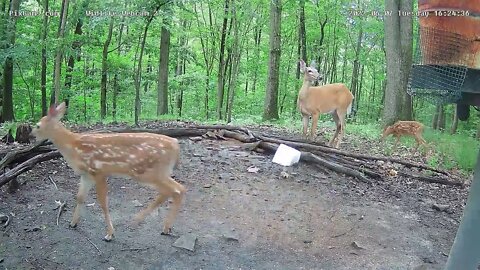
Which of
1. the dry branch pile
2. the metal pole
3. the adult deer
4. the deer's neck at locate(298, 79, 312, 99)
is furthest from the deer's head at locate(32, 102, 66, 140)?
the deer's neck at locate(298, 79, 312, 99)

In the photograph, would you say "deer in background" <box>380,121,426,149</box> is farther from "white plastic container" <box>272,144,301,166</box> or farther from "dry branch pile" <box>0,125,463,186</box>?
"white plastic container" <box>272,144,301,166</box>

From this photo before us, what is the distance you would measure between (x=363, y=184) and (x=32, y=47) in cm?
821

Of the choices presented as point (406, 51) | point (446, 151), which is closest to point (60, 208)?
point (446, 151)

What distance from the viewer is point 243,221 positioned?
558 cm

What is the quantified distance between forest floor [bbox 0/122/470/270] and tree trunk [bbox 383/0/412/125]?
4551 mm

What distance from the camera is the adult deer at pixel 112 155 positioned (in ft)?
13.9

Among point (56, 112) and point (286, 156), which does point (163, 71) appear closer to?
point (286, 156)

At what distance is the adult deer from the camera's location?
167 inches

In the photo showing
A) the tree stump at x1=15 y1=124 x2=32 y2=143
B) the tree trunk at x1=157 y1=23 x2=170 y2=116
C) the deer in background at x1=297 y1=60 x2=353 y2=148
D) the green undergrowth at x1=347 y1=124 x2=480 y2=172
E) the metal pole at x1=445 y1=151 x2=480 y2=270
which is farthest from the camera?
the tree trunk at x1=157 y1=23 x2=170 y2=116

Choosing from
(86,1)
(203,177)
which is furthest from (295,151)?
(86,1)

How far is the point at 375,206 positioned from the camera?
21.5 feet

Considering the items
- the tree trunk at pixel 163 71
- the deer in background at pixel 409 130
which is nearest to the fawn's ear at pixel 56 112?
the deer in background at pixel 409 130

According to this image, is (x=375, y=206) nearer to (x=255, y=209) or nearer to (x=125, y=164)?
(x=255, y=209)

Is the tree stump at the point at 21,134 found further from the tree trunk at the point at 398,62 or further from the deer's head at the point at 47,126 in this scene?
the tree trunk at the point at 398,62
